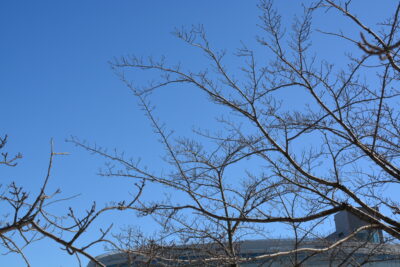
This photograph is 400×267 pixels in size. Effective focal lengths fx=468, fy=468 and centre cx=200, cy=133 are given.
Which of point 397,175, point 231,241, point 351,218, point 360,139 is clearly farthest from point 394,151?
point 351,218

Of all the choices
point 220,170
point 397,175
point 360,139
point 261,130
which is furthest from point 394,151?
point 220,170

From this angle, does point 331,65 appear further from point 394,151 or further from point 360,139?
point 394,151

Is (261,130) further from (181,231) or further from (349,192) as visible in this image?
(181,231)

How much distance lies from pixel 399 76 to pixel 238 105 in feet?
7.47

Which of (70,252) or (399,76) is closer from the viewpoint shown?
(70,252)

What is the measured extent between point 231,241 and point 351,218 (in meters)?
4.14

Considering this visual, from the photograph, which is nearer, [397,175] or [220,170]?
[397,175]

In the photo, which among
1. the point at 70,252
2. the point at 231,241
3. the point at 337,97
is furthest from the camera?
the point at 231,241

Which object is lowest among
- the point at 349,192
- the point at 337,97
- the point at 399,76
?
the point at 349,192

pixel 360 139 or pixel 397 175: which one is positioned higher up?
pixel 360 139

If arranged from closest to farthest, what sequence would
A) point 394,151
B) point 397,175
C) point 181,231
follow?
point 397,175, point 394,151, point 181,231

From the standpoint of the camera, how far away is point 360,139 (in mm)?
6336

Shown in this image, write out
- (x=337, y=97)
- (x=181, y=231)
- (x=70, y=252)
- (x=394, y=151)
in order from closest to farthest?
(x=70, y=252), (x=337, y=97), (x=394, y=151), (x=181, y=231)

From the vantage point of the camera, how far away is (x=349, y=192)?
576 centimetres
